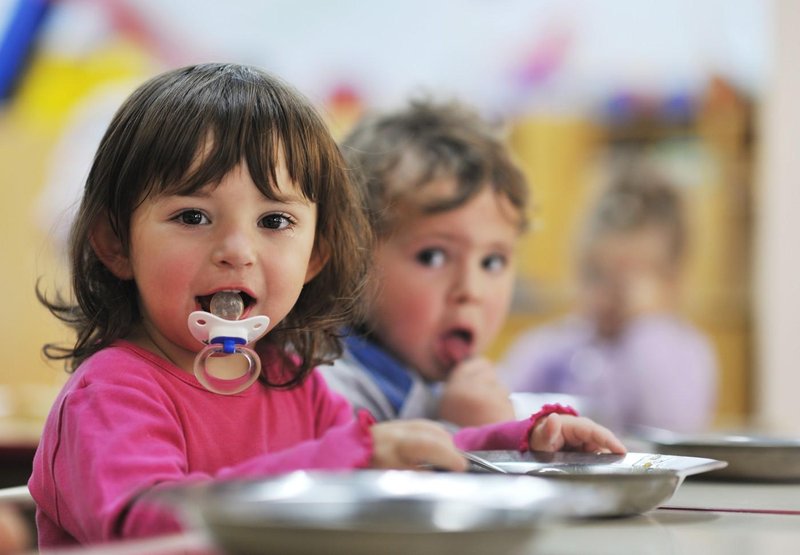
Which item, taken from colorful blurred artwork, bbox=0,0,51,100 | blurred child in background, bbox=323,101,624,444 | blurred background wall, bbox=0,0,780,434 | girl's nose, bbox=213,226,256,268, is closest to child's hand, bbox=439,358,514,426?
blurred child in background, bbox=323,101,624,444

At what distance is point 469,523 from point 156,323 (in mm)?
394

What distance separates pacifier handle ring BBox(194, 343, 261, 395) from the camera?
0.75 m

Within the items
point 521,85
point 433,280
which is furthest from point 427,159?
point 521,85

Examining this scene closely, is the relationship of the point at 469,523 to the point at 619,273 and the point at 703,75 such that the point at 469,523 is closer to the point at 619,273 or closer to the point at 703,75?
the point at 619,273

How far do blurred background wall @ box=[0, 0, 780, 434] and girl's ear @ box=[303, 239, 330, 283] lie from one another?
3406 mm

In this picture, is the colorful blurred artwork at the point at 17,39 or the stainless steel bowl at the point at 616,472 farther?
the colorful blurred artwork at the point at 17,39

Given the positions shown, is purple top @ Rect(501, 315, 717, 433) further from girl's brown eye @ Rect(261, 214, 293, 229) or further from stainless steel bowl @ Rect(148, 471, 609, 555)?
stainless steel bowl @ Rect(148, 471, 609, 555)

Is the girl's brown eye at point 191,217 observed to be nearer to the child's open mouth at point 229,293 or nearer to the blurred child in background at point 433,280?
the child's open mouth at point 229,293

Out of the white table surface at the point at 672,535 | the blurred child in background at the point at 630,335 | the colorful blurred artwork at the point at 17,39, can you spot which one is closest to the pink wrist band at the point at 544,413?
the white table surface at the point at 672,535

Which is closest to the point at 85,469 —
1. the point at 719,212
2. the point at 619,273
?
the point at 619,273

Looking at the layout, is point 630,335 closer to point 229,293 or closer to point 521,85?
point 521,85

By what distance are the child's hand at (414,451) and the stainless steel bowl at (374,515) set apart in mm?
107

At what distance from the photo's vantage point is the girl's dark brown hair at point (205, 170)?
29.3 inches

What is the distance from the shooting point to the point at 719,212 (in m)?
4.29
